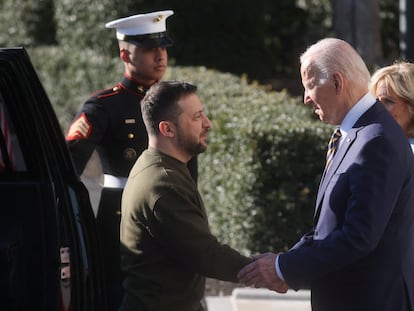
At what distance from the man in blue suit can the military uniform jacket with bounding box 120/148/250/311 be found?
209mm

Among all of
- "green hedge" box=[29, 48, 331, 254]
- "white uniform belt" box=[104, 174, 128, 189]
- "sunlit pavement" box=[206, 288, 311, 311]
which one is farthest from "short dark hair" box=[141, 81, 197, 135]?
"green hedge" box=[29, 48, 331, 254]

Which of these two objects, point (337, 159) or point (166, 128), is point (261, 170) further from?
point (337, 159)

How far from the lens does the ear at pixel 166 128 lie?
3570mm

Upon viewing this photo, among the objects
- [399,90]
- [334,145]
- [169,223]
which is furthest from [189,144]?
[399,90]

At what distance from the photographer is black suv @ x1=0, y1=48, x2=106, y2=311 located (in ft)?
10.5

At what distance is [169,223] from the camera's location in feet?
11.3

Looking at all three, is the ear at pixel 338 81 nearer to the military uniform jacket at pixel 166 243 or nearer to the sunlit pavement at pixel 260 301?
the military uniform jacket at pixel 166 243

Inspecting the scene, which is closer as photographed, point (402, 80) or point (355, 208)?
point (355, 208)

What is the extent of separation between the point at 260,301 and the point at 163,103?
10.7 feet

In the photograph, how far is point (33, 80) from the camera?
3.52 m

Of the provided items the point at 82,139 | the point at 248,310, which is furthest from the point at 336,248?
the point at 248,310

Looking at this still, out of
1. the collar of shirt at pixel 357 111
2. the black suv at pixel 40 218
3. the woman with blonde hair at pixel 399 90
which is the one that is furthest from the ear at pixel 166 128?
the woman with blonde hair at pixel 399 90

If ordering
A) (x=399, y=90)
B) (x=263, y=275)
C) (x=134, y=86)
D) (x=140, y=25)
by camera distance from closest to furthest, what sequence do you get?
(x=263, y=275), (x=399, y=90), (x=134, y=86), (x=140, y=25)

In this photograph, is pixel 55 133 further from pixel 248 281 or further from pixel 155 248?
pixel 248 281
